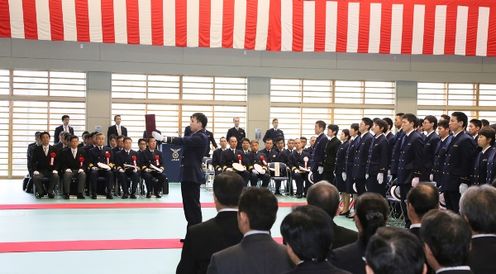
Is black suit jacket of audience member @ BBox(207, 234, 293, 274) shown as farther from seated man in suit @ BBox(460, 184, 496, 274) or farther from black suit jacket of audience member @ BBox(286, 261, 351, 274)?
seated man in suit @ BBox(460, 184, 496, 274)

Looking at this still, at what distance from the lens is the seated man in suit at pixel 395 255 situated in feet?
6.21

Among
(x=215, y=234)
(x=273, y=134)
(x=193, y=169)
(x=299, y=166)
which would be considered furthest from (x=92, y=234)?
(x=273, y=134)

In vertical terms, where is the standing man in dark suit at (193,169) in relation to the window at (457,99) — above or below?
below

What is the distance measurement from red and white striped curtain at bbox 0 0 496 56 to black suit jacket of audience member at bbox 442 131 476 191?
24.5ft

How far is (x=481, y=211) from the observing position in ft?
9.41

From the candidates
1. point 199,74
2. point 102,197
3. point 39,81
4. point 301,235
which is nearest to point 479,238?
point 301,235

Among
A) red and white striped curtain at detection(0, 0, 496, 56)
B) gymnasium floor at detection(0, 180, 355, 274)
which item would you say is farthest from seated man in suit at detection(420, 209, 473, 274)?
red and white striped curtain at detection(0, 0, 496, 56)

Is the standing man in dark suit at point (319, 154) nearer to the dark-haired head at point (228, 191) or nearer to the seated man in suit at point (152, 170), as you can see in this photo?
the seated man in suit at point (152, 170)

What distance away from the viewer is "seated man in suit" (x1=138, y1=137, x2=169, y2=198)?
1255 cm

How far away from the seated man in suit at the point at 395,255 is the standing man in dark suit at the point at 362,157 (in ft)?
24.7

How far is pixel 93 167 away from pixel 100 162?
0.24m

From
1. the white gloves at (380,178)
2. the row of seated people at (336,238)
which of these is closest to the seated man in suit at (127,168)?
the white gloves at (380,178)

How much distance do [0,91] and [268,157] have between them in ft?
28.1

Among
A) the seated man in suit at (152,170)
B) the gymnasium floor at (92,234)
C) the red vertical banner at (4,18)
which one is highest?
the red vertical banner at (4,18)
